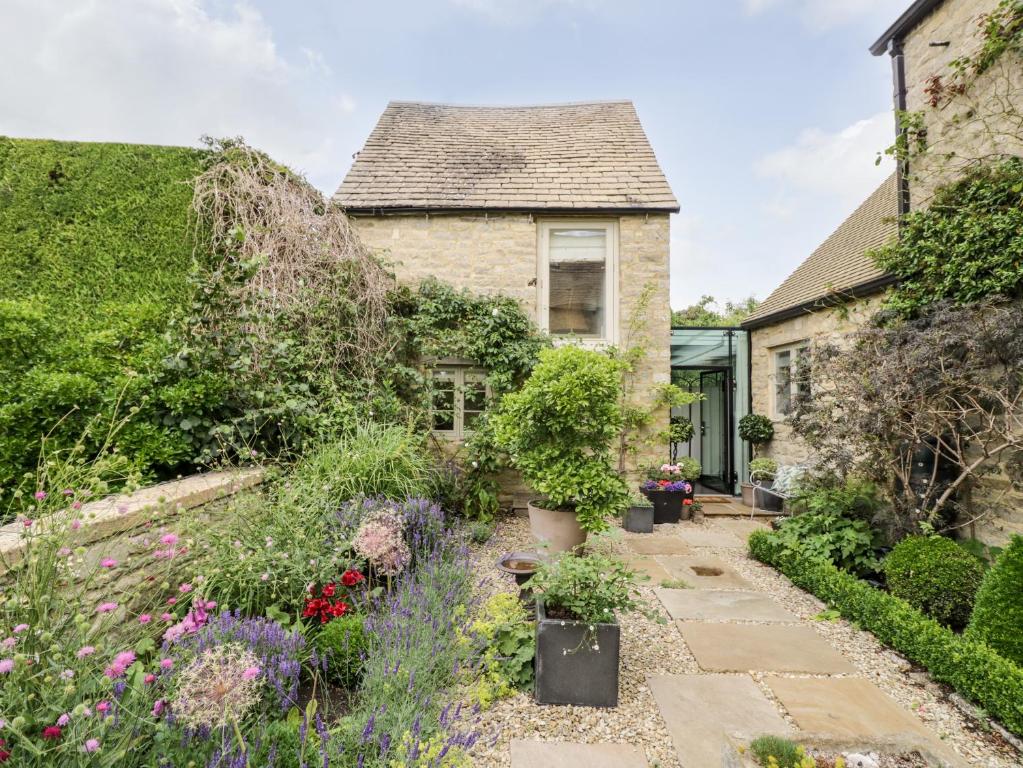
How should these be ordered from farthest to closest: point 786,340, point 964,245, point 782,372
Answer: point 782,372 < point 786,340 < point 964,245

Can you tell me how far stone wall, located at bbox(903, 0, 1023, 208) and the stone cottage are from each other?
2.87 metres

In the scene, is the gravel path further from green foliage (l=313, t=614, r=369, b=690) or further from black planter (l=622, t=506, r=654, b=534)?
black planter (l=622, t=506, r=654, b=534)

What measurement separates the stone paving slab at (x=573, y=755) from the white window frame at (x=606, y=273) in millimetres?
5535

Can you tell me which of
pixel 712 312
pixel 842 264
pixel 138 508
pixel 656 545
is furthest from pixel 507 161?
pixel 712 312

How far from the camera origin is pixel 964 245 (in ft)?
14.4

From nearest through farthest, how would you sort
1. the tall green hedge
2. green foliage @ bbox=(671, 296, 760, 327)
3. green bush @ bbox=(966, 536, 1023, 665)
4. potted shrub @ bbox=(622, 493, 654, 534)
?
green bush @ bbox=(966, 536, 1023, 665), the tall green hedge, potted shrub @ bbox=(622, 493, 654, 534), green foliage @ bbox=(671, 296, 760, 327)

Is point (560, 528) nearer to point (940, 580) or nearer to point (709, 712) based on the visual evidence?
point (709, 712)

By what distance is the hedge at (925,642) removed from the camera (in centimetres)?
238

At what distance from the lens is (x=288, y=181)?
5590mm

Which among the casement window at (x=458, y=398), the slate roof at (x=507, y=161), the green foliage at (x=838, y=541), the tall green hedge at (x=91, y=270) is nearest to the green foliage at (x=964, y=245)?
the green foliage at (x=838, y=541)

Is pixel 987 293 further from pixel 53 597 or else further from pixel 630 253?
pixel 53 597

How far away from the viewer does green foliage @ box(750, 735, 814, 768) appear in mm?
1552

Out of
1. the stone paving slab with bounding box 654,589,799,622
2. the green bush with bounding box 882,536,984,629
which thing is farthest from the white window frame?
the green bush with bounding box 882,536,984,629

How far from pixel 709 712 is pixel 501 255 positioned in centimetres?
616
